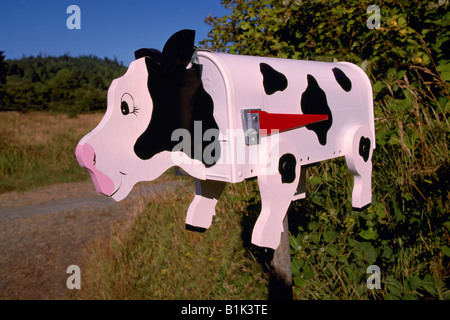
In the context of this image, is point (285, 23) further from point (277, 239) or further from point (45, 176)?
point (45, 176)

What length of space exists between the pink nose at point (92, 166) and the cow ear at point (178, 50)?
0.28 m

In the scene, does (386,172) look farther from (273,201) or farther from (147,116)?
(147,116)

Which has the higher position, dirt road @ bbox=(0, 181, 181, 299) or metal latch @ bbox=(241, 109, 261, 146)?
metal latch @ bbox=(241, 109, 261, 146)

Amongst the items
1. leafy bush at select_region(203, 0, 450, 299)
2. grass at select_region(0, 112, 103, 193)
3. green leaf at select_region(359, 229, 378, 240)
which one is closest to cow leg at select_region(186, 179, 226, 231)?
leafy bush at select_region(203, 0, 450, 299)

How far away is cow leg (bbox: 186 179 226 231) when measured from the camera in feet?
3.82

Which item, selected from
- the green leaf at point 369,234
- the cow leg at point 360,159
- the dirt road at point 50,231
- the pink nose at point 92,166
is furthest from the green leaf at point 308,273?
the dirt road at point 50,231

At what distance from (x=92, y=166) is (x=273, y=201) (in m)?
0.48

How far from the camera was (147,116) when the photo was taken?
902mm

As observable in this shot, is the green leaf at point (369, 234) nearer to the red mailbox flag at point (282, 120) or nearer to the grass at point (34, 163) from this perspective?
the red mailbox flag at point (282, 120)

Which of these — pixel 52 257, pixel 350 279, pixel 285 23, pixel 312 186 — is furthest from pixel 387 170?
pixel 52 257

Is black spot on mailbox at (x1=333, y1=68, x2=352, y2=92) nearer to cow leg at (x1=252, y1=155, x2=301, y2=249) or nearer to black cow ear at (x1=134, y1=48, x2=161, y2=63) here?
cow leg at (x1=252, y1=155, x2=301, y2=249)

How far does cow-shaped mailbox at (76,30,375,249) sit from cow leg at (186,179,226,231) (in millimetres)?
208

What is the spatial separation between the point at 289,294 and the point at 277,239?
0.65m

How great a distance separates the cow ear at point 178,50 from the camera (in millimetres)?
864
